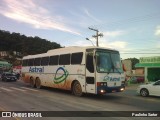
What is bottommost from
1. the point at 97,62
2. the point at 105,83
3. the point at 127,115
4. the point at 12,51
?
the point at 127,115

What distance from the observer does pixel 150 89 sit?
779 inches

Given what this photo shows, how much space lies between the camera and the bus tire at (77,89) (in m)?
18.7

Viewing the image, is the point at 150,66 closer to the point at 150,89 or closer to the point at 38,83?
the point at 38,83

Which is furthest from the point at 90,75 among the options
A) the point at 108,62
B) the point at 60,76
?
the point at 60,76

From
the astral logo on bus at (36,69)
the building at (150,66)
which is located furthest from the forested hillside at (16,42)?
the astral logo on bus at (36,69)

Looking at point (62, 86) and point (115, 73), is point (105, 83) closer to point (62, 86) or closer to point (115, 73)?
point (115, 73)

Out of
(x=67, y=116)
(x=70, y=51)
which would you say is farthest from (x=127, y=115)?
(x=70, y=51)

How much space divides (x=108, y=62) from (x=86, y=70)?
1.53 meters

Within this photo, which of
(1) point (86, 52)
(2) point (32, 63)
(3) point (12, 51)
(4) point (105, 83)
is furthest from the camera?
(3) point (12, 51)

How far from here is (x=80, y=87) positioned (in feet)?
61.1

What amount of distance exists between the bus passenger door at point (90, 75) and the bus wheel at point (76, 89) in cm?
117

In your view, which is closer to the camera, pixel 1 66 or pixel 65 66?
pixel 65 66

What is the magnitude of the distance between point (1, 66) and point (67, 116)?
246ft

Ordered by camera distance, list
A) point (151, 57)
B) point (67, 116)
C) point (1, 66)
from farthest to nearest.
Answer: point (1, 66)
point (151, 57)
point (67, 116)
